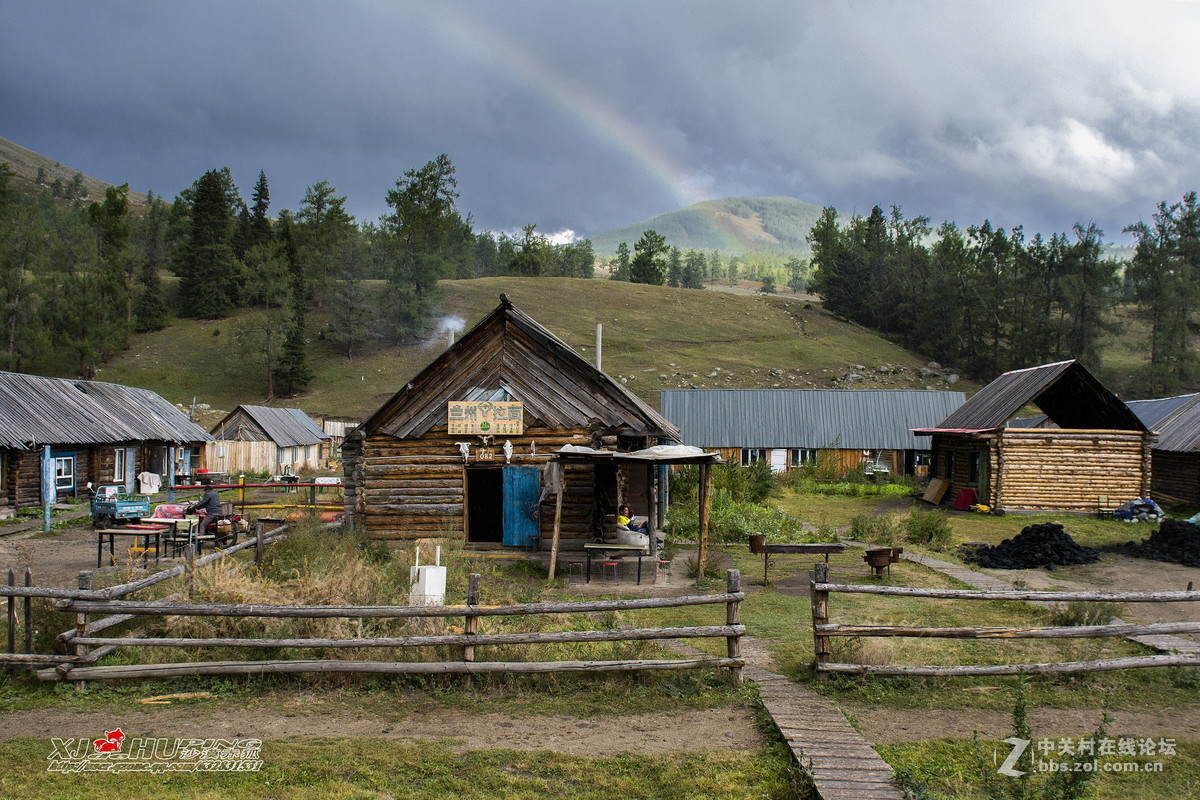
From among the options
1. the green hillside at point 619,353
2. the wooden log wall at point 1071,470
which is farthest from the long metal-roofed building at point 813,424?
the green hillside at point 619,353

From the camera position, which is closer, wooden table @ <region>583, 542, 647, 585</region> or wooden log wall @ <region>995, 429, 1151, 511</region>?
wooden table @ <region>583, 542, 647, 585</region>

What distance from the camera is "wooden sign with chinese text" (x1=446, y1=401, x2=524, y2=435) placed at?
17.5 metres

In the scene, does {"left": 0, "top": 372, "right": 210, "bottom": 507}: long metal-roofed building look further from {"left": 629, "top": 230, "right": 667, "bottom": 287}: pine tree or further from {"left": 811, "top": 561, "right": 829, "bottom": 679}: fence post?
{"left": 629, "top": 230, "right": 667, "bottom": 287}: pine tree

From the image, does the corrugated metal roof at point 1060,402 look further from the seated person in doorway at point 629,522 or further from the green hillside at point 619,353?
the green hillside at point 619,353

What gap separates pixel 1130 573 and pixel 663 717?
536 inches

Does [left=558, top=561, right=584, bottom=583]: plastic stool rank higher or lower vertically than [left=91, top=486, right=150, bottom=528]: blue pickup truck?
lower

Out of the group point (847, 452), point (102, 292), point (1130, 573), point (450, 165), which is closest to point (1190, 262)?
point (847, 452)

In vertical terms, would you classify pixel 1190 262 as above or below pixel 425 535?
above

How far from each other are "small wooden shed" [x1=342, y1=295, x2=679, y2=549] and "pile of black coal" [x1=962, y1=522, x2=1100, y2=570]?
7.82 metres

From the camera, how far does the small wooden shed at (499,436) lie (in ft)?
57.1

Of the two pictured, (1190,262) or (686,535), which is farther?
(1190,262)

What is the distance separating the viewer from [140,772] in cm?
653

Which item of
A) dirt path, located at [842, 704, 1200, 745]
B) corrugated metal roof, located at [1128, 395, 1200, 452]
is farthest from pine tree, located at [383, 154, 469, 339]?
dirt path, located at [842, 704, 1200, 745]

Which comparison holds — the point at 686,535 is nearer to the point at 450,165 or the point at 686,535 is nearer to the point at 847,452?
the point at 847,452
